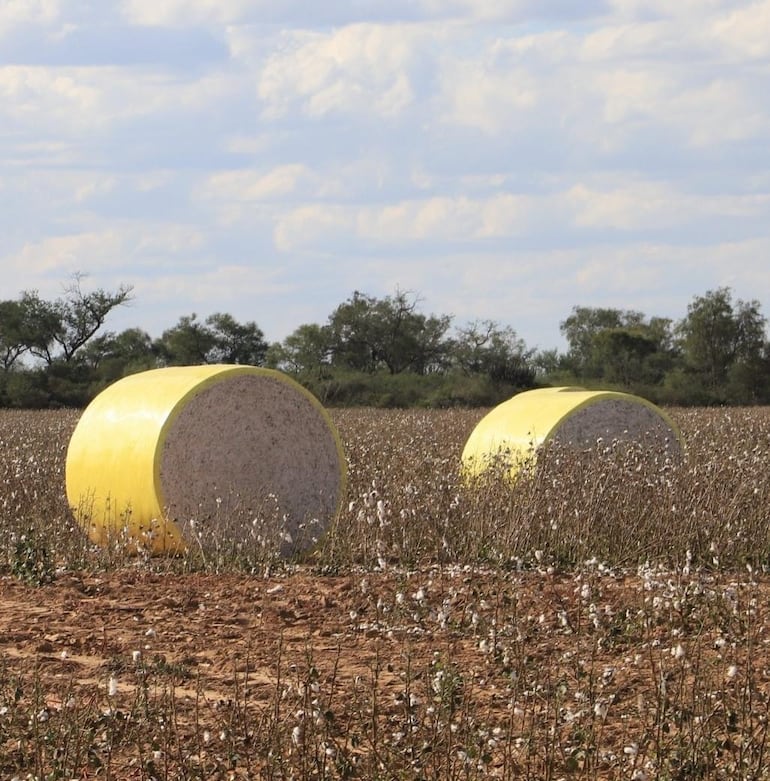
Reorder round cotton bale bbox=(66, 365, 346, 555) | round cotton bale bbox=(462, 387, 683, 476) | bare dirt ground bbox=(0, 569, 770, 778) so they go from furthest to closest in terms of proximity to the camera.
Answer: round cotton bale bbox=(462, 387, 683, 476), round cotton bale bbox=(66, 365, 346, 555), bare dirt ground bbox=(0, 569, 770, 778)

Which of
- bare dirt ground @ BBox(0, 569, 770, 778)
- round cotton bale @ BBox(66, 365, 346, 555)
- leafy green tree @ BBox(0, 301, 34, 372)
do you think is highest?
leafy green tree @ BBox(0, 301, 34, 372)

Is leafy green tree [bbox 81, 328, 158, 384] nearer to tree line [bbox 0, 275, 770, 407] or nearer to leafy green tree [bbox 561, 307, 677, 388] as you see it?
tree line [bbox 0, 275, 770, 407]

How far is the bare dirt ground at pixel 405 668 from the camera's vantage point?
4527 millimetres

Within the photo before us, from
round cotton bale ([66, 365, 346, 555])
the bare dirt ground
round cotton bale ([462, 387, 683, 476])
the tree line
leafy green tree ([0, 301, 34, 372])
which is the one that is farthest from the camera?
leafy green tree ([0, 301, 34, 372])

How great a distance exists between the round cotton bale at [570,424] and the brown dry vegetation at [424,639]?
85 cm

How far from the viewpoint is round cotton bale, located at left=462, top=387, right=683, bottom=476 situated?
1255cm

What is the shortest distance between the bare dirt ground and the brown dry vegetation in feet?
0.07

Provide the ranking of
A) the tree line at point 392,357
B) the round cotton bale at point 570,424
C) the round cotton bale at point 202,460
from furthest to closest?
the tree line at point 392,357 < the round cotton bale at point 570,424 < the round cotton bale at point 202,460

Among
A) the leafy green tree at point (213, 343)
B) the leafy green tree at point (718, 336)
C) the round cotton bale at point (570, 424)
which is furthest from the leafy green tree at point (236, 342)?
the round cotton bale at point (570, 424)

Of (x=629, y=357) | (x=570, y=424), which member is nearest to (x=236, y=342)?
(x=629, y=357)

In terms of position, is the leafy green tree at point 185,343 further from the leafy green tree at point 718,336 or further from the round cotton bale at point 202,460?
the round cotton bale at point 202,460

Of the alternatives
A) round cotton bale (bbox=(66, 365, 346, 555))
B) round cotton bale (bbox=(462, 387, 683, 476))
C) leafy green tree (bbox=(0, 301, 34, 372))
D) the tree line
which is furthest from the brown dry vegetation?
leafy green tree (bbox=(0, 301, 34, 372))

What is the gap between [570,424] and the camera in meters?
12.6

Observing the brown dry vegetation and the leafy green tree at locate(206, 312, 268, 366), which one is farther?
the leafy green tree at locate(206, 312, 268, 366)
